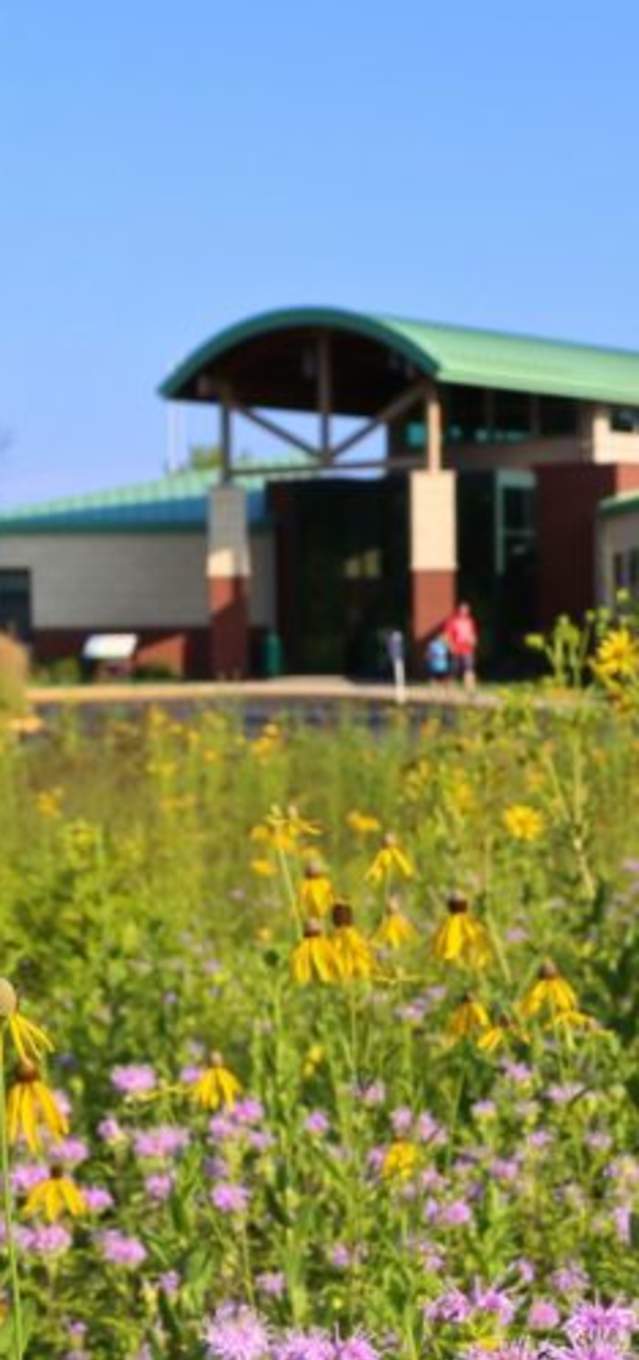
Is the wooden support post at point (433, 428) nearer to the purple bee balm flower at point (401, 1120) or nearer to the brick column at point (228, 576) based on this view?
the brick column at point (228, 576)

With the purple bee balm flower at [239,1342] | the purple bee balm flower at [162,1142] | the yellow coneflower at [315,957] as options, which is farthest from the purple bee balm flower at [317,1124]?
the purple bee balm flower at [239,1342]

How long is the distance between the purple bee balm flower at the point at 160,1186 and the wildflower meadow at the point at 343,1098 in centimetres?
2

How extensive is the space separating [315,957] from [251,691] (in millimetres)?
28413

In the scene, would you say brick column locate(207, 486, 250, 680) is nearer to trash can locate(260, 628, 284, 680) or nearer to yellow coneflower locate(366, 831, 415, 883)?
trash can locate(260, 628, 284, 680)

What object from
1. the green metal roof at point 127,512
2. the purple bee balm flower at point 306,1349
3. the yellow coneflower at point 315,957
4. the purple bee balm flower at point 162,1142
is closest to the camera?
the purple bee balm flower at point 306,1349

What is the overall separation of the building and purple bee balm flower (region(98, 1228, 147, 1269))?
2726 centimetres

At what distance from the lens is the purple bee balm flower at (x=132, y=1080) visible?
3485mm

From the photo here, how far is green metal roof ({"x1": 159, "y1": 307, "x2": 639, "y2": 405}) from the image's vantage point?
1190 inches

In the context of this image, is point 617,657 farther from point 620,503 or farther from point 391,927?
point 620,503

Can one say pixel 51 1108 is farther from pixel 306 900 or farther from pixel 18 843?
pixel 18 843

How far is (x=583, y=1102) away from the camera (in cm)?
325

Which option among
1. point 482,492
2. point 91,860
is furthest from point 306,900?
point 482,492

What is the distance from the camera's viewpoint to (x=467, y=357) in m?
30.9

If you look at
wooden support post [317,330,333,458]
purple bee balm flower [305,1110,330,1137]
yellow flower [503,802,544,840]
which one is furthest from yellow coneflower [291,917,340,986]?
wooden support post [317,330,333,458]
